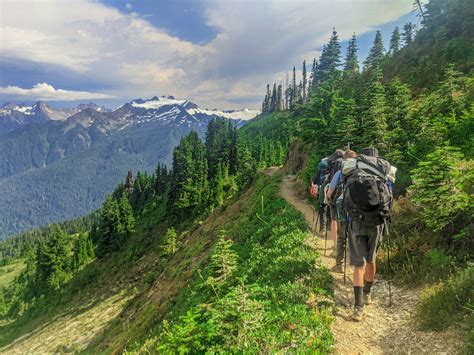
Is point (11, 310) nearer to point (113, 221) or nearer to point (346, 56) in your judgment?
point (113, 221)

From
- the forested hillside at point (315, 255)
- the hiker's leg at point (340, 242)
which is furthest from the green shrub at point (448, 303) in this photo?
the hiker's leg at point (340, 242)

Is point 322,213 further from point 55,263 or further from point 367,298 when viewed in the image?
point 55,263

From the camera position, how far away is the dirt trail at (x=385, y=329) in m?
5.63

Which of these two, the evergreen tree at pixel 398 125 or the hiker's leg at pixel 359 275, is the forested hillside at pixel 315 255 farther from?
the hiker's leg at pixel 359 275

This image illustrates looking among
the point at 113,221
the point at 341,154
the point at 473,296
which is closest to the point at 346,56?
the point at 113,221

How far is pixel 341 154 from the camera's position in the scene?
36.6ft

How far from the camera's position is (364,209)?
6590mm

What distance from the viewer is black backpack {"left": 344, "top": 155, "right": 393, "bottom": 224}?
6.50 m

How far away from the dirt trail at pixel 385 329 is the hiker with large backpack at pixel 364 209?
36 centimetres

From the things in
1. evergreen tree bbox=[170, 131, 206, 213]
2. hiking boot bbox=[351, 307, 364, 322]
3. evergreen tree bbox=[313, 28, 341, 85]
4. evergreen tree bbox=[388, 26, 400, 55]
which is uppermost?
evergreen tree bbox=[388, 26, 400, 55]

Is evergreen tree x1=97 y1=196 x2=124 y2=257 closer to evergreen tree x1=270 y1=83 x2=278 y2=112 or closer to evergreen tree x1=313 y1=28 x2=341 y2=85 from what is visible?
evergreen tree x1=313 y1=28 x2=341 y2=85

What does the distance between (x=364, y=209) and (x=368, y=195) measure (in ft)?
1.07

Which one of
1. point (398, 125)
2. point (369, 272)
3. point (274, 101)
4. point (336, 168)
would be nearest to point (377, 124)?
point (398, 125)

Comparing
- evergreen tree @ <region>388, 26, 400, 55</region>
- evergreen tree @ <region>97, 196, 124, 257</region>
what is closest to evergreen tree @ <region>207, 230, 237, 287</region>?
evergreen tree @ <region>97, 196, 124, 257</region>
